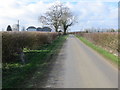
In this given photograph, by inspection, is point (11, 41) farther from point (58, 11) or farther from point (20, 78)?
point (58, 11)

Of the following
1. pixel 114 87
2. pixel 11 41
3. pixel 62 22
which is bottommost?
pixel 114 87

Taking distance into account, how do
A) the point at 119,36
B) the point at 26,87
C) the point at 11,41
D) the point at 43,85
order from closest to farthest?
the point at 26,87 → the point at 43,85 → the point at 11,41 → the point at 119,36

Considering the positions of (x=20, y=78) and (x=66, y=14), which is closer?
Result: (x=20, y=78)

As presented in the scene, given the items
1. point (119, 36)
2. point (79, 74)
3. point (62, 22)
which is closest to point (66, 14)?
point (62, 22)

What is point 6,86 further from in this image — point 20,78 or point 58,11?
point 58,11

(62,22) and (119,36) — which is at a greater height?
(62,22)

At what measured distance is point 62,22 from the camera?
246 ft

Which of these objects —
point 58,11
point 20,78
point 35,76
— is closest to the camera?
point 20,78

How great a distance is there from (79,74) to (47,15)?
64.8 metres

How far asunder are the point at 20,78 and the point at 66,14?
6731 centimetres

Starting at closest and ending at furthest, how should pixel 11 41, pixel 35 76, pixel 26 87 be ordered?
1. pixel 26 87
2. pixel 35 76
3. pixel 11 41

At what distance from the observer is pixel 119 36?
1391cm

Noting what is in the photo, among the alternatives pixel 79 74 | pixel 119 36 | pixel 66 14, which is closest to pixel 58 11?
pixel 66 14

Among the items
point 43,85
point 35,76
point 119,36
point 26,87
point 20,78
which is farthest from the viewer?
point 119,36
